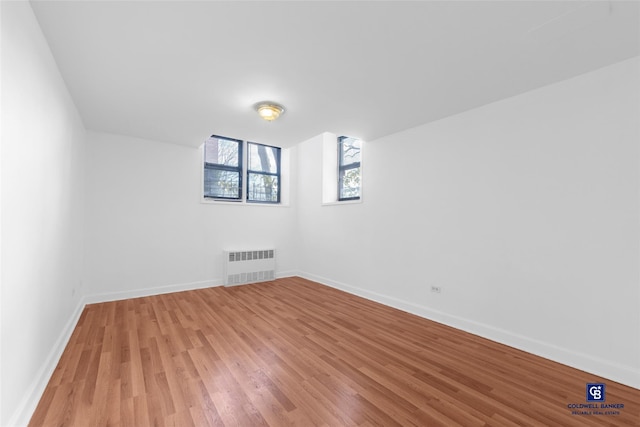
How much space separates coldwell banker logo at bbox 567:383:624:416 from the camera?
176cm

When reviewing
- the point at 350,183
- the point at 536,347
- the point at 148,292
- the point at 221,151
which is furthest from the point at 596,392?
the point at 221,151

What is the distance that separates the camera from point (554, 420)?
167cm

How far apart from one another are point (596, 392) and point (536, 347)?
0.59 meters

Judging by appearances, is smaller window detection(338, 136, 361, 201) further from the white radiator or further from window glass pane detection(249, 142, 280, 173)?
the white radiator

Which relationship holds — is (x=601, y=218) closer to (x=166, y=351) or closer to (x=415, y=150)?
(x=415, y=150)

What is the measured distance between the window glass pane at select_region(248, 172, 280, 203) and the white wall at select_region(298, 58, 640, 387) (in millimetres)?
2777

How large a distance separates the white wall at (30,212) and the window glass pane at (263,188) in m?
3.19

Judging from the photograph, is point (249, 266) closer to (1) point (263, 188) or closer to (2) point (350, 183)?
(1) point (263, 188)

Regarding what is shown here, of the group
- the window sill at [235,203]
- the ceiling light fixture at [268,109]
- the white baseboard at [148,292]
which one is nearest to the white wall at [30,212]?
the white baseboard at [148,292]

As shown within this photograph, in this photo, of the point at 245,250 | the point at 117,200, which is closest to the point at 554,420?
the point at 245,250

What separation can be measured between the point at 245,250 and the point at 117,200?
221cm

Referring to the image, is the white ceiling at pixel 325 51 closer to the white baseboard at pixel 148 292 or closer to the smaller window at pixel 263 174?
the smaller window at pixel 263 174

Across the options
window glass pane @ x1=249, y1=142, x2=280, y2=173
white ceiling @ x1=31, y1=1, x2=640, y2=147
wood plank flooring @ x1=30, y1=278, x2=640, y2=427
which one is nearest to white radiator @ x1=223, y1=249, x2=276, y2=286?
wood plank flooring @ x1=30, y1=278, x2=640, y2=427

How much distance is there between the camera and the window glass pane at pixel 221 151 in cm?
514
